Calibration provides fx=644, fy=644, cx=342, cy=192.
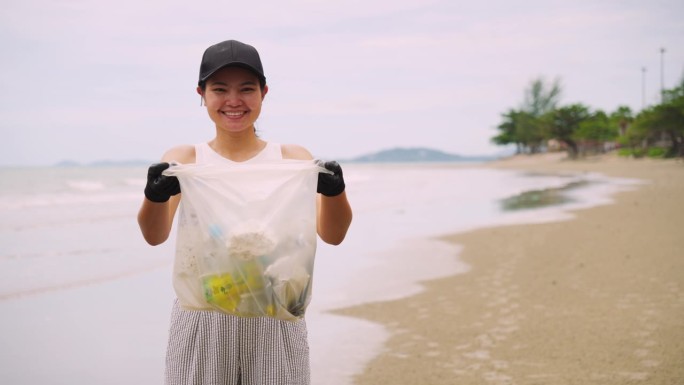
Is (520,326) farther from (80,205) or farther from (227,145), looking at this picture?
(80,205)

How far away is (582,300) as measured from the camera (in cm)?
579

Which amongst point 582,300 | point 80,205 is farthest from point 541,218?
point 80,205

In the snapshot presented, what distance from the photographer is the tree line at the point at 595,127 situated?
152 ft

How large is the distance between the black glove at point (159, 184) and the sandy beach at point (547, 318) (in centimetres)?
257

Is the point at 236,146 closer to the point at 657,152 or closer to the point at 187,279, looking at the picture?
the point at 187,279

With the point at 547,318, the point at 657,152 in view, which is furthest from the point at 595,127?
the point at 547,318

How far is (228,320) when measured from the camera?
1.83 m

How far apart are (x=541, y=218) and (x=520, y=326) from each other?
8.16m

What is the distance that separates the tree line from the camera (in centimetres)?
4625

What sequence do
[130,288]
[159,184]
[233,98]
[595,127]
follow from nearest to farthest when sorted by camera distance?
[159,184]
[233,98]
[130,288]
[595,127]

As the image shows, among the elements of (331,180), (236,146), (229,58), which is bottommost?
(331,180)

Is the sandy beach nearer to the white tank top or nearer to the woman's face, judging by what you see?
the white tank top

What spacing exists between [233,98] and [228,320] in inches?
25.4

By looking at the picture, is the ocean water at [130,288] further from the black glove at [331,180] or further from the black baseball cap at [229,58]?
the black baseball cap at [229,58]
